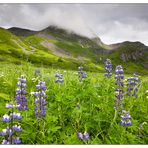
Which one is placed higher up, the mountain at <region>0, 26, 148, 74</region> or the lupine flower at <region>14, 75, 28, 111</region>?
the mountain at <region>0, 26, 148, 74</region>

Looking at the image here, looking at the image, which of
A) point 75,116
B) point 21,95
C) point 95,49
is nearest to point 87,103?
point 75,116

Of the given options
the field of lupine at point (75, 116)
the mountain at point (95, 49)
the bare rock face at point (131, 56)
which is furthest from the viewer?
the bare rock face at point (131, 56)

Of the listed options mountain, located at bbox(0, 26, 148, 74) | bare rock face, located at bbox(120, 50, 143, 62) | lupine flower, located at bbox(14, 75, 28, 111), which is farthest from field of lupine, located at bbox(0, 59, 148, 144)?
bare rock face, located at bbox(120, 50, 143, 62)

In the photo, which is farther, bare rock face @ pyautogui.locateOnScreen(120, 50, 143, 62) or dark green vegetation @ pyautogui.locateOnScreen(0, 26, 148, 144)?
bare rock face @ pyautogui.locateOnScreen(120, 50, 143, 62)

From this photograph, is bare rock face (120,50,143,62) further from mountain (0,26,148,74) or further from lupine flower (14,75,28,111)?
lupine flower (14,75,28,111)

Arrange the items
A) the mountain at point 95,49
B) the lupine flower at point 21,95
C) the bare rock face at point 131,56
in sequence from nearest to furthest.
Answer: the lupine flower at point 21,95, the mountain at point 95,49, the bare rock face at point 131,56

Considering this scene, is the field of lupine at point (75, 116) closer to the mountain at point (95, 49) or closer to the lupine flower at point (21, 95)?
the lupine flower at point (21, 95)

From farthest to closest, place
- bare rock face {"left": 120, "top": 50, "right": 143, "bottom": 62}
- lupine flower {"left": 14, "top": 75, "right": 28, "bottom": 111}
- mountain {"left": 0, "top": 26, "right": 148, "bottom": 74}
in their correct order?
bare rock face {"left": 120, "top": 50, "right": 143, "bottom": 62} → mountain {"left": 0, "top": 26, "right": 148, "bottom": 74} → lupine flower {"left": 14, "top": 75, "right": 28, "bottom": 111}

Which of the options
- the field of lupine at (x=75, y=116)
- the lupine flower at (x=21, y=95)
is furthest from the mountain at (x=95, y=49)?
the lupine flower at (x=21, y=95)

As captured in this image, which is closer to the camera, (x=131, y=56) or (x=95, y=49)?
(x=95, y=49)

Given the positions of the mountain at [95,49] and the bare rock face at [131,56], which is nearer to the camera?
the mountain at [95,49]

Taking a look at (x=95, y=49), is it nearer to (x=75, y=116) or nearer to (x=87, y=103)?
(x=87, y=103)

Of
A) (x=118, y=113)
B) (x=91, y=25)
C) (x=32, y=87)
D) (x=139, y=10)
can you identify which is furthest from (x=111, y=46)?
(x=118, y=113)

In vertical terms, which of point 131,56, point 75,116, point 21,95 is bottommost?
point 75,116
